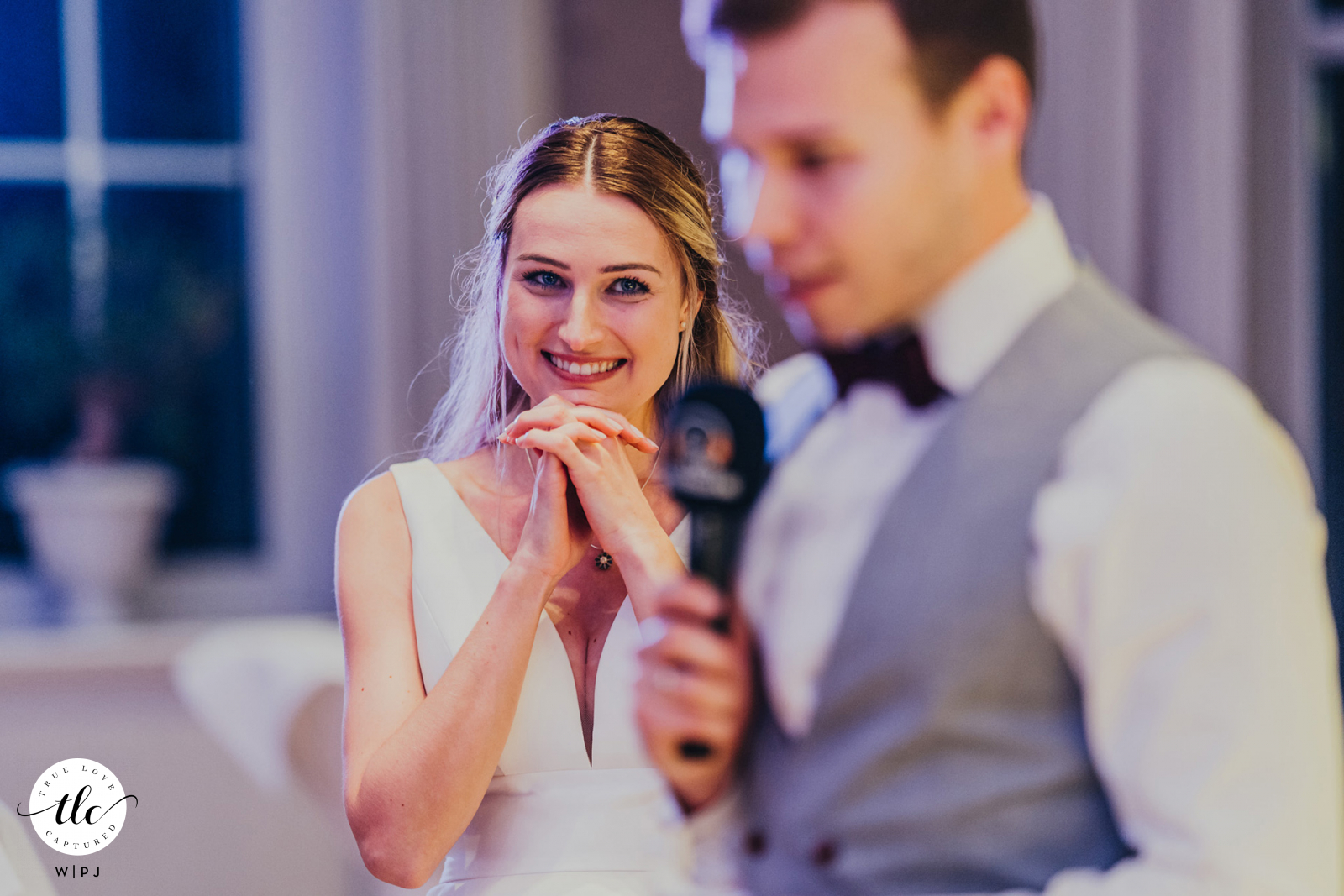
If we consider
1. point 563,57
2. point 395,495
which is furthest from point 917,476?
point 563,57

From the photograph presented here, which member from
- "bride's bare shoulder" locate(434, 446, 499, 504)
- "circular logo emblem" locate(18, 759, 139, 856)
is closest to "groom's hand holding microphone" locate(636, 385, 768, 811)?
"bride's bare shoulder" locate(434, 446, 499, 504)

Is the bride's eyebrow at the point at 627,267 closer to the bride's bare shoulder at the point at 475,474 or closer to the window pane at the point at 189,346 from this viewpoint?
the bride's bare shoulder at the point at 475,474

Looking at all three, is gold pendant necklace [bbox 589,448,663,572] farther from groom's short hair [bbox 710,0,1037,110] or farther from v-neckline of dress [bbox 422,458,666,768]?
A: groom's short hair [bbox 710,0,1037,110]

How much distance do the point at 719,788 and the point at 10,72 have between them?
6.31 feet

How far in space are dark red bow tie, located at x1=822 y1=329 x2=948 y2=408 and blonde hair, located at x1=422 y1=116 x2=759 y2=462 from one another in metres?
0.18

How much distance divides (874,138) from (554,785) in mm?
555

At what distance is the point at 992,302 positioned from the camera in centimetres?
50

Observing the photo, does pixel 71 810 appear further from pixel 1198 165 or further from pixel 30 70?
pixel 30 70

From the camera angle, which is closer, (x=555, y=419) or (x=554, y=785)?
(x=555, y=419)

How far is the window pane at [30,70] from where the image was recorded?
1.83 meters

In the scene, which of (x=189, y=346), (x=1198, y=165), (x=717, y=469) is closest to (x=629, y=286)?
(x=717, y=469)

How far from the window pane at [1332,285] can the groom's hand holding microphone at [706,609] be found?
0.79m

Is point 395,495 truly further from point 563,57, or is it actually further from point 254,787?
point 254,787

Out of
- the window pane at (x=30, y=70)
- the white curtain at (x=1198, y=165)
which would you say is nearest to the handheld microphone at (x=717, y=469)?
the white curtain at (x=1198, y=165)
